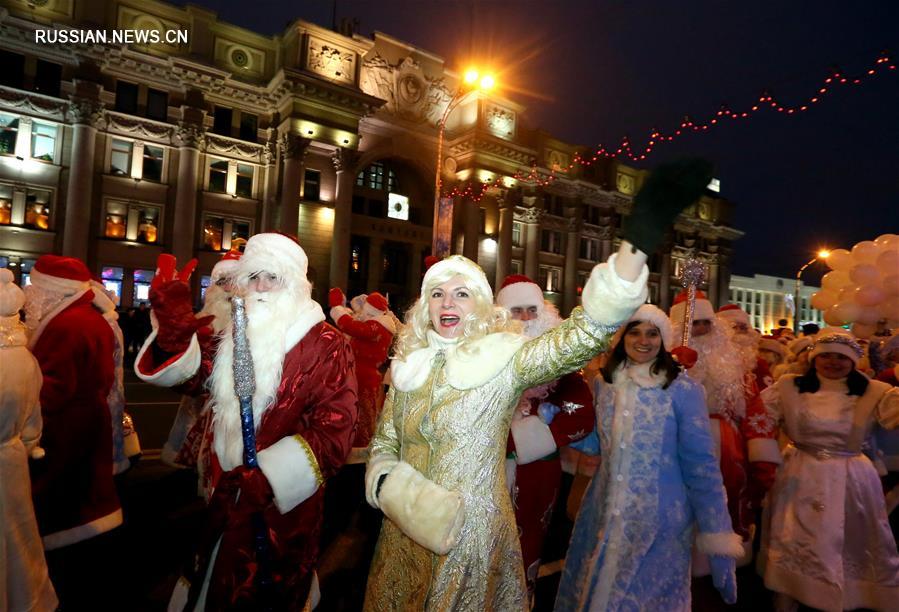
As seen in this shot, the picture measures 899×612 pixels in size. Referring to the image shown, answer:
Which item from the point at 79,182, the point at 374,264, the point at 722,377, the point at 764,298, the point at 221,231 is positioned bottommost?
the point at 722,377

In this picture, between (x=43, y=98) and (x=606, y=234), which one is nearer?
(x=43, y=98)

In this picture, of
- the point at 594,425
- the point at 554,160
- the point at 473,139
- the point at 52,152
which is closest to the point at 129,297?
the point at 52,152

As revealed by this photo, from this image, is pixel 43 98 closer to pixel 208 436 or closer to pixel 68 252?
pixel 68 252

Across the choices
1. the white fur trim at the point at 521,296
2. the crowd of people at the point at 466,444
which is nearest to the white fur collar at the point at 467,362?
the crowd of people at the point at 466,444

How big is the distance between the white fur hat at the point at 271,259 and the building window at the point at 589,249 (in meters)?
41.5

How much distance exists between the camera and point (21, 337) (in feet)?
10.6

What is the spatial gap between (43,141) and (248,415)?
27771mm

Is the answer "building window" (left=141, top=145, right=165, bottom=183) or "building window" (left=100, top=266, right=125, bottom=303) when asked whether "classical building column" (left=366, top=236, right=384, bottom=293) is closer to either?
"building window" (left=141, top=145, right=165, bottom=183)

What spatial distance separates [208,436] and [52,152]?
27.0 m

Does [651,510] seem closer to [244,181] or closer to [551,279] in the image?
[244,181]

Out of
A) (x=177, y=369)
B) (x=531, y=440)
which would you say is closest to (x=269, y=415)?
(x=177, y=369)

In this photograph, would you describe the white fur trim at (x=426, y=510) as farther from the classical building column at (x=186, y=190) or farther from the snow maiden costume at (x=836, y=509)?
the classical building column at (x=186, y=190)

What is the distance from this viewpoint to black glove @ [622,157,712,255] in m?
1.58

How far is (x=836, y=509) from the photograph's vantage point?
13.0ft
